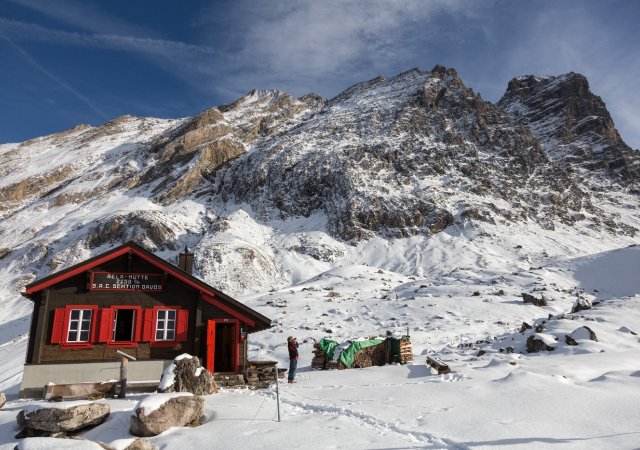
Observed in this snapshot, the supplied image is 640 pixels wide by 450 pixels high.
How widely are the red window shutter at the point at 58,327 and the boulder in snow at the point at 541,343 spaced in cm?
2273

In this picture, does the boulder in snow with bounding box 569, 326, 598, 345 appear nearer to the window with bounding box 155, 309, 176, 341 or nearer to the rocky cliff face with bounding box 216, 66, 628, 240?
the window with bounding box 155, 309, 176, 341

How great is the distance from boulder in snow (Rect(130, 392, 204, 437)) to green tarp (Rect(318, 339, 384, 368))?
12503 millimetres

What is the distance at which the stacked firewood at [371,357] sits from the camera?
23.4 m

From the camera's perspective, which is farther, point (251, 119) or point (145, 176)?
point (251, 119)

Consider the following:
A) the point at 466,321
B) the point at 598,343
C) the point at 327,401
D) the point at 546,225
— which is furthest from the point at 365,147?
the point at 327,401

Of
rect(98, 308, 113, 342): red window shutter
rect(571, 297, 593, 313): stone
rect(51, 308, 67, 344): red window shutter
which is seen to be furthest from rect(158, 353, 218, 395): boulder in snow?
rect(571, 297, 593, 313): stone

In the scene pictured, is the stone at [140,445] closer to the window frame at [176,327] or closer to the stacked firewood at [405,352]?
the window frame at [176,327]

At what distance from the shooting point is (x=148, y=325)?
18.9 m

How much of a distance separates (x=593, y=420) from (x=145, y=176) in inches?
4144

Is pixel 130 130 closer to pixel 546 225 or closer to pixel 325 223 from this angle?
pixel 325 223

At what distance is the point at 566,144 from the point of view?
5374 inches

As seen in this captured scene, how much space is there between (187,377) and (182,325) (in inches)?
204

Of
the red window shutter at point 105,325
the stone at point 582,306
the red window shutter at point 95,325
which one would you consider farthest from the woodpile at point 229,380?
the stone at point 582,306

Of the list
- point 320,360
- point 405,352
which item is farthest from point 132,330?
point 405,352
